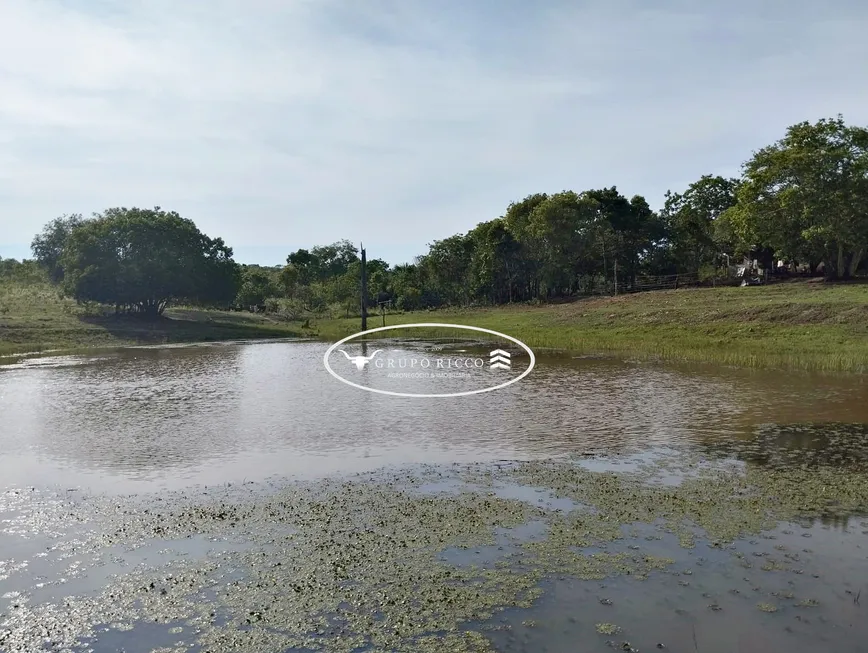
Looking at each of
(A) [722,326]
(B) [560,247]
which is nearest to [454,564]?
(A) [722,326]

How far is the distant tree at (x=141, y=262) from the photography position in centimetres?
4778

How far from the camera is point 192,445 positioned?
549 inches

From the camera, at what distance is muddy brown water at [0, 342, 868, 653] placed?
6309mm

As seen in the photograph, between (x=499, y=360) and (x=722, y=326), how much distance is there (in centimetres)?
1100

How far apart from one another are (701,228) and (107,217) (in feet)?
159

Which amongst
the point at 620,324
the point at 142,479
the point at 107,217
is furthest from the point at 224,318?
the point at 142,479

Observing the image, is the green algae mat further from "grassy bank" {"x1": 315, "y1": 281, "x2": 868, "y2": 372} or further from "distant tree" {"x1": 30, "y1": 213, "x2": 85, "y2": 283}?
"distant tree" {"x1": 30, "y1": 213, "x2": 85, "y2": 283}

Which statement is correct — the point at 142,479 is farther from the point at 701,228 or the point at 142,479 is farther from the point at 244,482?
the point at 701,228

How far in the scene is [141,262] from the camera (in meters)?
49.0

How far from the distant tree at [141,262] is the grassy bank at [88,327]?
194cm

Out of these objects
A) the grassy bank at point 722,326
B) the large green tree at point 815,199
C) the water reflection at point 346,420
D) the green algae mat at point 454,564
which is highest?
the large green tree at point 815,199

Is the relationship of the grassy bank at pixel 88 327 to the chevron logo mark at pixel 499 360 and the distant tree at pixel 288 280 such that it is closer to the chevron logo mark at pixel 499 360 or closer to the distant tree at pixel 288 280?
the chevron logo mark at pixel 499 360

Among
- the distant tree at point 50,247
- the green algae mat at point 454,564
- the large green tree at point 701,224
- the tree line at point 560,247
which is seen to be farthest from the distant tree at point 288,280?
the green algae mat at point 454,564

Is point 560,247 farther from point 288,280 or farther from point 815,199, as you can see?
point 288,280
